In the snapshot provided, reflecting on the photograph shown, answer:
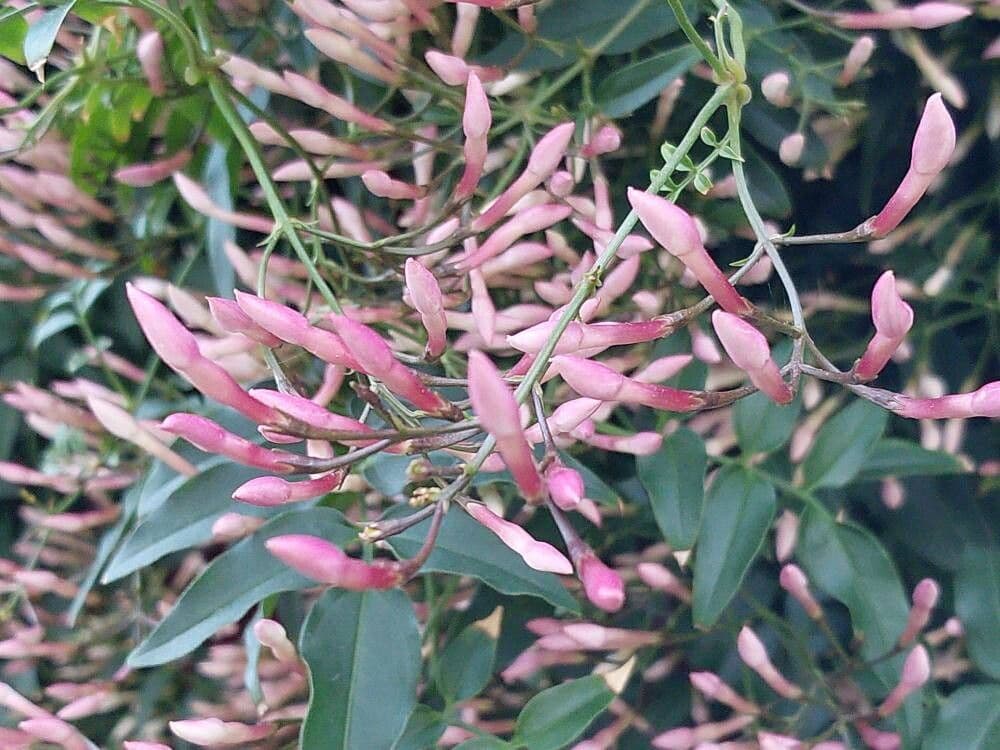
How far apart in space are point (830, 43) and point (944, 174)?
10cm

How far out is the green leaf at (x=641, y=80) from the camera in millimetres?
388

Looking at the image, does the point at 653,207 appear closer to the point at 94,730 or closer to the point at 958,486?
the point at 958,486

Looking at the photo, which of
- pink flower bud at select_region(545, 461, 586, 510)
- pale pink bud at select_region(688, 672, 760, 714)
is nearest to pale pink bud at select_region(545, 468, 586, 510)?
pink flower bud at select_region(545, 461, 586, 510)

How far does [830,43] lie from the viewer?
0.48 meters

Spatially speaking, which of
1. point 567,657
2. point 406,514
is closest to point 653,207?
point 406,514

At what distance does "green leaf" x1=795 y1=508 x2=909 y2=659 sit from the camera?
0.42m

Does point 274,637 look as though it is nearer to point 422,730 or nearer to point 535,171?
point 422,730

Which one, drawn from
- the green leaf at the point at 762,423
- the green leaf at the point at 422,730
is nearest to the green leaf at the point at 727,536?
the green leaf at the point at 762,423

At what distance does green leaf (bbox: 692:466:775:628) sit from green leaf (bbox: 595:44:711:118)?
0.18 metres

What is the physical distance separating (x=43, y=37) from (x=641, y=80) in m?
0.24

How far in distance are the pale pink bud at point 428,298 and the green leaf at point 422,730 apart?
18 cm

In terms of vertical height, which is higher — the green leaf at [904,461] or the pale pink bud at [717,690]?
the green leaf at [904,461]

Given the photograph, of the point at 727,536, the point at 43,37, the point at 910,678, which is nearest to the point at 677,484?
the point at 727,536

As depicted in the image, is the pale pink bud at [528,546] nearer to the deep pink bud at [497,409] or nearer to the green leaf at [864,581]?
the deep pink bud at [497,409]
